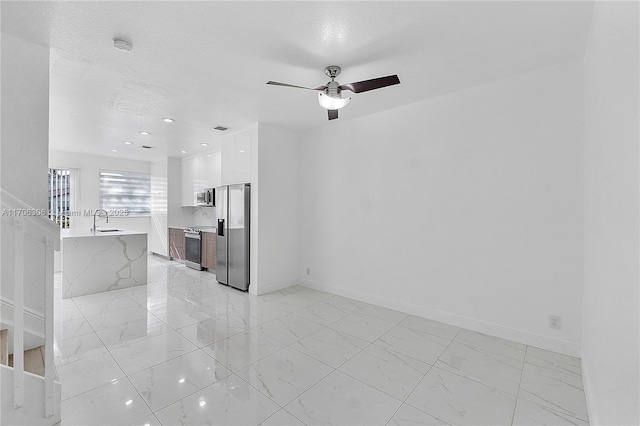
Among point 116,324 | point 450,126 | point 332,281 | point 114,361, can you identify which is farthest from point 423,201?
point 116,324

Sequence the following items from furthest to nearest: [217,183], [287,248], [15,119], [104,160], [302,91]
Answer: [104,160] → [217,183] → [287,248] → [302,91] → [15,119]

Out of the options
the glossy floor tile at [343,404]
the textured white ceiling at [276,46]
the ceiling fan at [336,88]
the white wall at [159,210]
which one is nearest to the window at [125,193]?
the white wall at [159,210]

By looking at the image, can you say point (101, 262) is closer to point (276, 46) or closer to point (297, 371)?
point (297, 371)

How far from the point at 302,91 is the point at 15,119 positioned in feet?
8.02

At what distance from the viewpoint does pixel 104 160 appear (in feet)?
22.6

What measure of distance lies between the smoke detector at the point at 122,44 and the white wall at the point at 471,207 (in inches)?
90.2

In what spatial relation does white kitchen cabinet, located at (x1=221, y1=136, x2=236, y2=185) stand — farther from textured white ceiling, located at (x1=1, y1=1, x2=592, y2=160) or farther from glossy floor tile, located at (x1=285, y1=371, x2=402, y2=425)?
glossy floor tile, located at (x1=285, y1=371, x2=402, y2=425)

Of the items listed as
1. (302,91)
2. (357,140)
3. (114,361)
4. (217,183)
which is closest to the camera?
(114,361)

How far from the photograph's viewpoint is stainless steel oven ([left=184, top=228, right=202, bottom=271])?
608 cm

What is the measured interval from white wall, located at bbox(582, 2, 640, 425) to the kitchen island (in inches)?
221

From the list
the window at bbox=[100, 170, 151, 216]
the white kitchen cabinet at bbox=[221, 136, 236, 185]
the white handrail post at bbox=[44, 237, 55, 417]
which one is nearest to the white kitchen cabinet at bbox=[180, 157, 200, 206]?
the window at bbox=[100, 170, 151, 216]

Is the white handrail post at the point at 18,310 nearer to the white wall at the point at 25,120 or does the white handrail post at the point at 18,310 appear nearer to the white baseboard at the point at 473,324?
the white wall at the point at 25,120

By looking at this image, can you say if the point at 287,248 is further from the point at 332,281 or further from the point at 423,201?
the point at 423,201

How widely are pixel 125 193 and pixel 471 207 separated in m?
7.80
